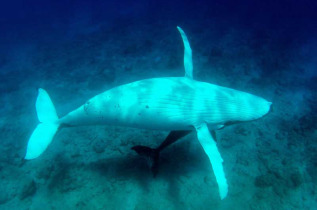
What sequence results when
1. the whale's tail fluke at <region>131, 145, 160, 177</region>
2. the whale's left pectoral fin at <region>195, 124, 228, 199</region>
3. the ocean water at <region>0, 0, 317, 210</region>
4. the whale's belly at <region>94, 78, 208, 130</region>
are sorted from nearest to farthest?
the whale's left pectoral fin at <region>195, 124, 228, 199</region>, the whale's belly at <region>94, 78, 208, 130</region>, the ocean water at <region>0, 0, 317, 210</region>, the whale's tail fluke at <region>131, 145, 160, 177</region>

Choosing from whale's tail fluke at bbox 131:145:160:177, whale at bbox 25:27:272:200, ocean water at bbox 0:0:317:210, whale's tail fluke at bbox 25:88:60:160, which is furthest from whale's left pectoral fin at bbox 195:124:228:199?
whale's tail fluke at bbox 25:88:60:160

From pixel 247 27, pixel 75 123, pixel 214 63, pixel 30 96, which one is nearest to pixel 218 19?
pixel 247 27

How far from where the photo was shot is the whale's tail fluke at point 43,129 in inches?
143

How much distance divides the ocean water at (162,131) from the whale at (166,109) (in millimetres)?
578

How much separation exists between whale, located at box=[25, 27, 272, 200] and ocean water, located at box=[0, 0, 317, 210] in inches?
22.8

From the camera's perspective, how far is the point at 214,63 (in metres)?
8.93

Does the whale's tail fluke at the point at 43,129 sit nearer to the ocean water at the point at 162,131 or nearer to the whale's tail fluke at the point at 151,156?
the ocean water at the point at 162,131

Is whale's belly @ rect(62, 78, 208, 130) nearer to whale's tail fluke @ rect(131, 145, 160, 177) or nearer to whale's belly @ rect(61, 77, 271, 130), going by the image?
whale's belly @ rect(61, 77, 271, 130)

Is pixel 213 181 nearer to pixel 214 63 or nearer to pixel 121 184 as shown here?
pixel 121 184

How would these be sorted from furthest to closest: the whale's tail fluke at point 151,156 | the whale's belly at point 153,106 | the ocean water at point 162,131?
the whale's tail fluke at point 151,156, the ocean water at point 162,131, the whale's belly at point 153,106

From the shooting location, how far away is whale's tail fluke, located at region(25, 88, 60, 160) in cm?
363

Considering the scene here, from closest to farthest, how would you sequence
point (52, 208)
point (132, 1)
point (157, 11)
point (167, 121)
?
point (167, 121) < point (52, 208) < point (157, 11) < point (132, 1)

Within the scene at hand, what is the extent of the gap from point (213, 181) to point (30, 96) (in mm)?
8016

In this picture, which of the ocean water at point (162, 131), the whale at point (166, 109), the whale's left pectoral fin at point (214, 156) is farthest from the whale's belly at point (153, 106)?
the ocean water at point (162, 131)
